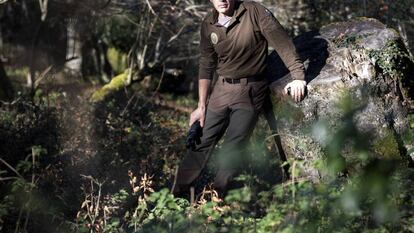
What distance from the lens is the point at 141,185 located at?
15.0 feet

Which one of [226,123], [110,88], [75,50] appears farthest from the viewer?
[75,50]

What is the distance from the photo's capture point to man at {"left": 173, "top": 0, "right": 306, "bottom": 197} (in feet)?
16.5

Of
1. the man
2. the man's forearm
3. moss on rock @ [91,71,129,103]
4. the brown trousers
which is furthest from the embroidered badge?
moss on rock @ [91,71,129,103]

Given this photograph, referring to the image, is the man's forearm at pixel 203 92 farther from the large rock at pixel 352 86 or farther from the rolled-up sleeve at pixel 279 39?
the rolled-up sleeve at pixel 279 39

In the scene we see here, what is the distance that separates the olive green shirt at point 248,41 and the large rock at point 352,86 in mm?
347

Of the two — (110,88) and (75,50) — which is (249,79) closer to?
(110,88)

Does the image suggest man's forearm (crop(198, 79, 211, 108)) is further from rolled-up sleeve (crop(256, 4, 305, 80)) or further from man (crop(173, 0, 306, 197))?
rolled-up sleeve (crop(256, 4, 305, 80))

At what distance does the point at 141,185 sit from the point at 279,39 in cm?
171

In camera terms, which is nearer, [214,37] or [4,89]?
[214,37]

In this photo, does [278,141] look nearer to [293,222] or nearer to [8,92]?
[293,222]

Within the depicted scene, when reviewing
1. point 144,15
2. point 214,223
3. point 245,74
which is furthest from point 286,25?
point 214,223

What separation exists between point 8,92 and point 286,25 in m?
5.23

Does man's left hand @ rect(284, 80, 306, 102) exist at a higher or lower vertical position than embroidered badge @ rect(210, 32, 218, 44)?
lower

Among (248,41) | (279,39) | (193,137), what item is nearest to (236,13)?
(248,41)
